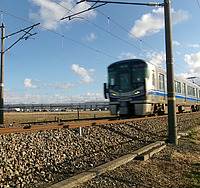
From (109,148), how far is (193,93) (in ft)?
59.2

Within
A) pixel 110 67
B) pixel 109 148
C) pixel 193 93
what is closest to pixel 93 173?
pixel 109 148

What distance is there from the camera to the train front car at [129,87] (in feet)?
36.7

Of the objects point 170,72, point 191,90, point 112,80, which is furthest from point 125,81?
point 191,90

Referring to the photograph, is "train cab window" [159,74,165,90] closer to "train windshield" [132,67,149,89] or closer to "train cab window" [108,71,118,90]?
"train windshield" [132,67,149,89]

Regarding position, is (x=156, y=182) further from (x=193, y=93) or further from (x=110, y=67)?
(x=193, y=93)

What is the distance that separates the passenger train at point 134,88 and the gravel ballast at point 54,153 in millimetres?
3783

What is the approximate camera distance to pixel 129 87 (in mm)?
11633

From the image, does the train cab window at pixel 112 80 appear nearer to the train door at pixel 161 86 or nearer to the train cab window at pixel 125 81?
the train cab window at pixel 125 81

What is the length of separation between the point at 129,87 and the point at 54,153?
7.52 metres

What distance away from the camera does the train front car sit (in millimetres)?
11172

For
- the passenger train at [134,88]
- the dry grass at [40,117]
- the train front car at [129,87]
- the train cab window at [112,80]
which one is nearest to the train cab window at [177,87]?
the passenger train at [134,88]

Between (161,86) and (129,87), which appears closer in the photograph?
(129,87)

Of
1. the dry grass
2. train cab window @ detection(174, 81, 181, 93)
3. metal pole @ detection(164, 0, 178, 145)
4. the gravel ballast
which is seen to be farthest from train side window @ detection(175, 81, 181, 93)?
the dry grass

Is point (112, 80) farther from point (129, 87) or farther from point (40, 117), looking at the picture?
point (40, 117)
